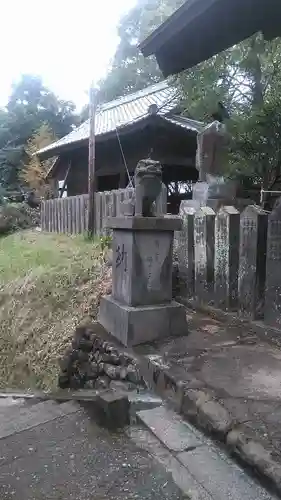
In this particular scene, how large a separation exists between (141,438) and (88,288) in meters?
3.90

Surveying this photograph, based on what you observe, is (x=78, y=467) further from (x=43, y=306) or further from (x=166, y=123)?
(x=166, y=123)

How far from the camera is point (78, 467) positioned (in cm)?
238

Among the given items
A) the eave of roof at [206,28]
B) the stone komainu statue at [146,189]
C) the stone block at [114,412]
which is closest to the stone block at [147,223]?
the stone komainu statue at [146,189]

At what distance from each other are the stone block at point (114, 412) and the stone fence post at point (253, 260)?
6.58 feet

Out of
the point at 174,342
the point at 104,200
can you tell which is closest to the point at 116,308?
the point at 174,342

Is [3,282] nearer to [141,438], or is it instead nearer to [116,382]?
[116,382]

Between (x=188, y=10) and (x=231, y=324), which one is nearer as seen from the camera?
(x=188, y=10)

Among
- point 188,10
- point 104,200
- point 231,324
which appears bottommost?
point 231,324

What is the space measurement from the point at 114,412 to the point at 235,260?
7.95 ft

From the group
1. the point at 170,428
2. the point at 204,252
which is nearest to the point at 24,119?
the point at 204,252

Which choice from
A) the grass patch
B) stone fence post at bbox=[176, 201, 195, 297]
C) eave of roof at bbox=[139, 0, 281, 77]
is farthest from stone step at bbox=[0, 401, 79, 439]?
eave of roof at bbox=[139, 0, 281, 77]

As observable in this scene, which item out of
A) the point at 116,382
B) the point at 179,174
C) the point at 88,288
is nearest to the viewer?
the point at 116,382

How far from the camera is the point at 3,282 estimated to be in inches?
311

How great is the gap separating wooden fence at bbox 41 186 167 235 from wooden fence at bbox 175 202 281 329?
2.76 metres
